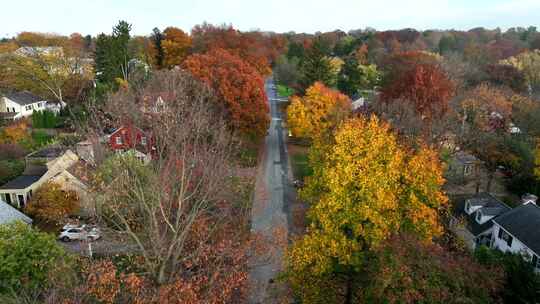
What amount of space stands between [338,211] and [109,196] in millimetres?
7264

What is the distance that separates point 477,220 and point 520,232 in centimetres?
307

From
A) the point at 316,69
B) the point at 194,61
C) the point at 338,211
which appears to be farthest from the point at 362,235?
the point at 316,69

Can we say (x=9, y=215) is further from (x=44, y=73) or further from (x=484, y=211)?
(x=44, y=73)

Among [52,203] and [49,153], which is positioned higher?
[49,153]

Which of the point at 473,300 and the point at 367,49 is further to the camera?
the point at 367,49

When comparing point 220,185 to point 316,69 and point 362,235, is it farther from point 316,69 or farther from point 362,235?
point 316,69

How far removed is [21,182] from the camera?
22344 millimetres

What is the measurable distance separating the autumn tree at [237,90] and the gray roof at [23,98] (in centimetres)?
2434

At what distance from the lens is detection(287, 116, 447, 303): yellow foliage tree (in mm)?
11906

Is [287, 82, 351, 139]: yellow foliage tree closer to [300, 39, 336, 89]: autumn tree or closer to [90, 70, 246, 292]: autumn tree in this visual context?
[300, 39, 336, 89]: autumn tree

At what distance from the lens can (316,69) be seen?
136 feet

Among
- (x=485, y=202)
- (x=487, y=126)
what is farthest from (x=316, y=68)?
(x=485, y=202)

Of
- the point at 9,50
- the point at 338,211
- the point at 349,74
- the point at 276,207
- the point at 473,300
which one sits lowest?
the point at 276,207

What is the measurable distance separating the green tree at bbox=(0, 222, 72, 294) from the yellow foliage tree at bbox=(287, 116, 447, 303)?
7506mm
